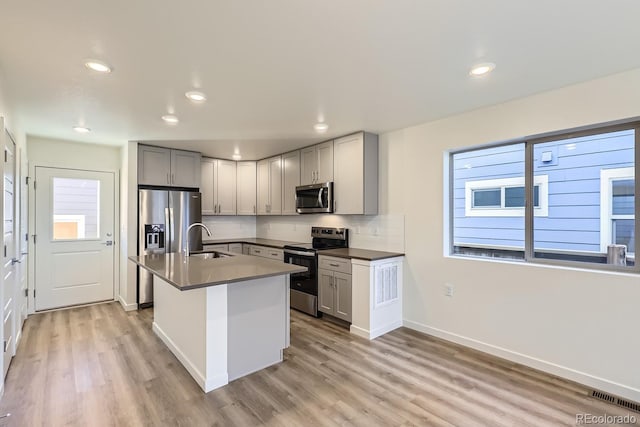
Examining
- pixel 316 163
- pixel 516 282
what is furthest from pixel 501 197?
pixel 316 163

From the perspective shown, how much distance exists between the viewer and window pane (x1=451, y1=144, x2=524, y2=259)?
3.24 meters

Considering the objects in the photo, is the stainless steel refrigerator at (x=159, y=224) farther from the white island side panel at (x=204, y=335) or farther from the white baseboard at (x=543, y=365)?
the white baseboard at (x=543, y=365)

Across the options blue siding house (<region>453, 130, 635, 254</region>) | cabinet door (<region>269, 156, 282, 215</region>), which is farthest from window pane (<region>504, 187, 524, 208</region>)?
cabinet door (<region>269, 156, 282, 215</region>)

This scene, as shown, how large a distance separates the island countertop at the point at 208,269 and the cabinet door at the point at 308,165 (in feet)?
5.54

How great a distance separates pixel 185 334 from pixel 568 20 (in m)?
3.46

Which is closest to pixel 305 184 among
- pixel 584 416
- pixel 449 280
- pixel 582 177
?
pixel 449 280

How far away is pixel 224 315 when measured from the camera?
2.48 m

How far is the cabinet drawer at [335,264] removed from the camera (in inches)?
146

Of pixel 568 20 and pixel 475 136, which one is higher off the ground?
pixel 568 20

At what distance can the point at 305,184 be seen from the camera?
468 centimetres

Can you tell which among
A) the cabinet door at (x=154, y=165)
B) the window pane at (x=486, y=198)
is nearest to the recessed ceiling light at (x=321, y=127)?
the window pane at (x=486, y=198)

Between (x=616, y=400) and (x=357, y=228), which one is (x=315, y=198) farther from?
(x=616, y=400)

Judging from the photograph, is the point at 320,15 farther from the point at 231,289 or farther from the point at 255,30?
the point at 231,289

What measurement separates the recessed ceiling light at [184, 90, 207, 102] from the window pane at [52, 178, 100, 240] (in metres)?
2.98
